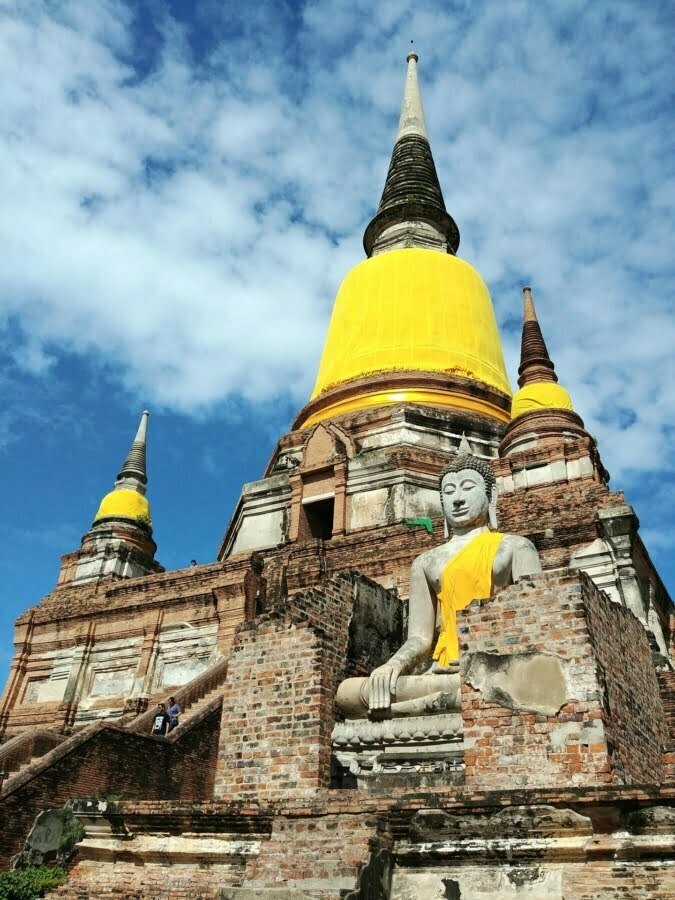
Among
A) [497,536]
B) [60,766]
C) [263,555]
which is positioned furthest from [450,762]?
[263,555]

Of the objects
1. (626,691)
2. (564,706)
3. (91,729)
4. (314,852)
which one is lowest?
(314,852)

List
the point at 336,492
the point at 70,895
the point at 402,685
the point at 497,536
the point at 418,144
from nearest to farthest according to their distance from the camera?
1. the point at 70,895
2. the point at 402,685
3. the point at 497,536
4. the point at 336,492
5. the point at 418,144

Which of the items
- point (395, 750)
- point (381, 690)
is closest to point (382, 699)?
point (381, 690)

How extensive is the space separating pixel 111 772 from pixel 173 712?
2.16 metres

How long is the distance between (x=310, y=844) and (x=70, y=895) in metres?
2.02

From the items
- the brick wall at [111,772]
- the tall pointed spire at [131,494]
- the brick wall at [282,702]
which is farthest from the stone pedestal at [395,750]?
the tall pointed spire at [131,494]

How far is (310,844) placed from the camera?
5.23 m

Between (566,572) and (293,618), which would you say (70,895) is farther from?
(566,572)

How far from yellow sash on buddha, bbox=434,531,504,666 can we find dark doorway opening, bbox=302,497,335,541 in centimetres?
1059

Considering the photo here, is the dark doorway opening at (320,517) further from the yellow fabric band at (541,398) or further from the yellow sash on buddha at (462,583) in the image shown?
the yellow sash on buddha at (462,583)

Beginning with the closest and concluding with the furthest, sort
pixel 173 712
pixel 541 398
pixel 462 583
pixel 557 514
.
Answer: pixel 462 583 → pixel 173 712 → pixel 557 514 → pixel 541 398

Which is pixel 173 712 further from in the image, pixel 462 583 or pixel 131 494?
pixel 131 494

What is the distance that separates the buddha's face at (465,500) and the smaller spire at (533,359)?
990 centimetres

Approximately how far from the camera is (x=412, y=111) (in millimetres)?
31312
